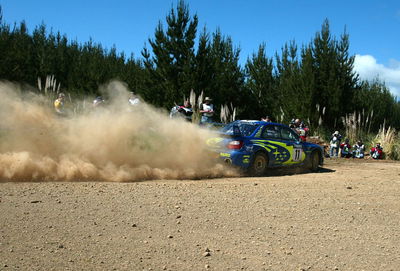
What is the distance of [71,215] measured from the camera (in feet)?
18.2

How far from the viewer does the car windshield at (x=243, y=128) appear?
1074 centimetres

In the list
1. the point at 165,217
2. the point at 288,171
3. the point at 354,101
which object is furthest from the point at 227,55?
the point at 165,217

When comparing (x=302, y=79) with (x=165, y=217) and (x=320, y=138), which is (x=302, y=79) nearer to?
(x=320, y=138)

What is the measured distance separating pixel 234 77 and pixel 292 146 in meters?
16.3

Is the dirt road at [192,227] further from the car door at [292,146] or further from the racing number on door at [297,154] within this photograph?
the racing number on door at [297,154]

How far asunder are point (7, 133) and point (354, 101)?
71.0 ft

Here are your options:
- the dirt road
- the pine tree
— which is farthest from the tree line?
the dirt road

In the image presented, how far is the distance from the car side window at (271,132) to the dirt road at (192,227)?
112 inches

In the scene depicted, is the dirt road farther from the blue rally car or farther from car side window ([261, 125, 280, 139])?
car side window ([261, 125, 280, 139])

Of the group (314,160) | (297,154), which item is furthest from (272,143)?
(314,160)

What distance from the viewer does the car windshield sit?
35.2 ft

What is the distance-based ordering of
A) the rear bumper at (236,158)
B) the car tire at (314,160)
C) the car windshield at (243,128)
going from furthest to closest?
1. the car tire at (314,160)
2. the car windshield at (243,128)
3. the rear bumper at (236,158)

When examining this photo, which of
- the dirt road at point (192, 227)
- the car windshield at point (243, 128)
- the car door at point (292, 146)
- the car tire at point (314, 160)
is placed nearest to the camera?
the dirt road at point (192, 227)

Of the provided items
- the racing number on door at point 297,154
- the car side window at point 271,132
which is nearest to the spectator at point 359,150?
the racing number on door at point 297,154
